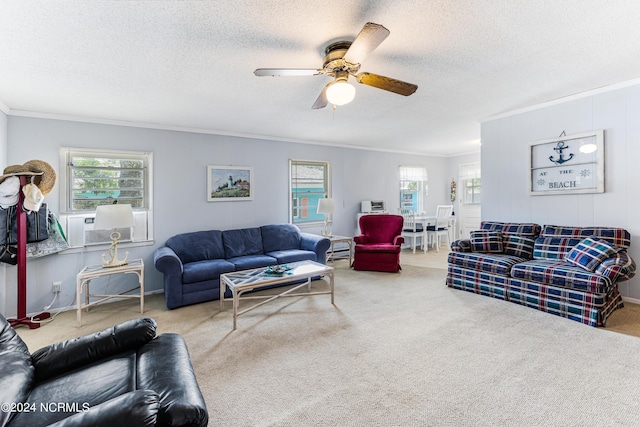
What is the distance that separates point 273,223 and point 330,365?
135 inches

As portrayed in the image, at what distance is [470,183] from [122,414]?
8302 mm

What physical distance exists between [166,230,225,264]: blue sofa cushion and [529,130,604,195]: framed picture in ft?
14.7

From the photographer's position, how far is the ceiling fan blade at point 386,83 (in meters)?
2.23

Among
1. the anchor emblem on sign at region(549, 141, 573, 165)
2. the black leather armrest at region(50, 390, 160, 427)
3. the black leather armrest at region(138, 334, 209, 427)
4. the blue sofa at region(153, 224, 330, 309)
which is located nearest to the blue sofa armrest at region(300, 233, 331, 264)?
the blue sofa at region(153, 224, 330, 309)

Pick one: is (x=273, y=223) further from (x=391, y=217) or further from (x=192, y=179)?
(x=391, y=217)

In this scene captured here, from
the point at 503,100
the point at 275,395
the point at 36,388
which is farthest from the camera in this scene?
the point at 503,100

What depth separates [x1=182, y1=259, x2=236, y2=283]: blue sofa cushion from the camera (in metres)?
3.67

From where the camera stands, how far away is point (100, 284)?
12.8 ft

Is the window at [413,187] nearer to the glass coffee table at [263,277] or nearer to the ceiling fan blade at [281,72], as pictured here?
the glass coffee table at [263,277]

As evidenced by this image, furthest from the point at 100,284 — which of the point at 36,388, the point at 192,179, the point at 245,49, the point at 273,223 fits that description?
the point at 245,49

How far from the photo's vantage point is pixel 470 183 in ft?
25.7

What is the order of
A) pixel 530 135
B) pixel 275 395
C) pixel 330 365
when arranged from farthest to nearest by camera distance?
pixel 530 135 < pixel 330 365 < pixel 275 395

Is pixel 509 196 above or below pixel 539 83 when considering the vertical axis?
below

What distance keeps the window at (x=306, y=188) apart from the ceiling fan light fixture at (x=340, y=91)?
3.47m
